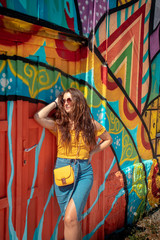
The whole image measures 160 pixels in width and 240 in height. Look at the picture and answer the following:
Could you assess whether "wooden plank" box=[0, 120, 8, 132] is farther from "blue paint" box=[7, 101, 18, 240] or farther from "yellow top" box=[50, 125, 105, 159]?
"yellow top" box=[50, 125, 105, 159]

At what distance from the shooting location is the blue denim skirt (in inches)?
109

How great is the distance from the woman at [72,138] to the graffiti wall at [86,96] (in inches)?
7.2

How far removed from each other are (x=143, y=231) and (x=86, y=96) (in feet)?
7.04

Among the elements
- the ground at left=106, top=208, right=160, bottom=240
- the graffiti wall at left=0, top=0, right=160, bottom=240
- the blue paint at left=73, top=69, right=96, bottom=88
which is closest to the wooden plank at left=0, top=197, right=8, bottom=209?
the graffiti wall at left=0, top=0, right=160, bottom=240

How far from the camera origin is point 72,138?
2.86m

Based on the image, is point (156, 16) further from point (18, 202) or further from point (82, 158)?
point (18, 202)

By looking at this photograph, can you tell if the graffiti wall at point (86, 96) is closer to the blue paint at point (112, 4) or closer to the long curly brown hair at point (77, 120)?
the blue paint at point (112, 4)

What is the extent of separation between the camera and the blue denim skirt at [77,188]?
109 inches

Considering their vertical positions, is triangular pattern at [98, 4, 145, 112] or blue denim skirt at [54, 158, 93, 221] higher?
triangular pattern at [98, 4, 145, 112]

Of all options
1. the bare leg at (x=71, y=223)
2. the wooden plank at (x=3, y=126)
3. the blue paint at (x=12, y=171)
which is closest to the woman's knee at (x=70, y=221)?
the bare leg at (x=71, y=223)

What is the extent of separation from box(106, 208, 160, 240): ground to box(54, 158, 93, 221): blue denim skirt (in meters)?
1.34

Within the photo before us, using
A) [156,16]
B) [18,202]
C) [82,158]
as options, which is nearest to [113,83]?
[82,158]

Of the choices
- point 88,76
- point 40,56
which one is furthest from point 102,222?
point 40,56

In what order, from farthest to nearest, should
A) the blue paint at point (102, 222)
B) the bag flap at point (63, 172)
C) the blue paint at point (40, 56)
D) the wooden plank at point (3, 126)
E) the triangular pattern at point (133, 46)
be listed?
the triangular pattern at point (133, 46) → the blue paint at point (102, 222) → the blue paint at point (40, 56) → the bag flap at point (63, 172) → the wooden plank at point (3, 126)
